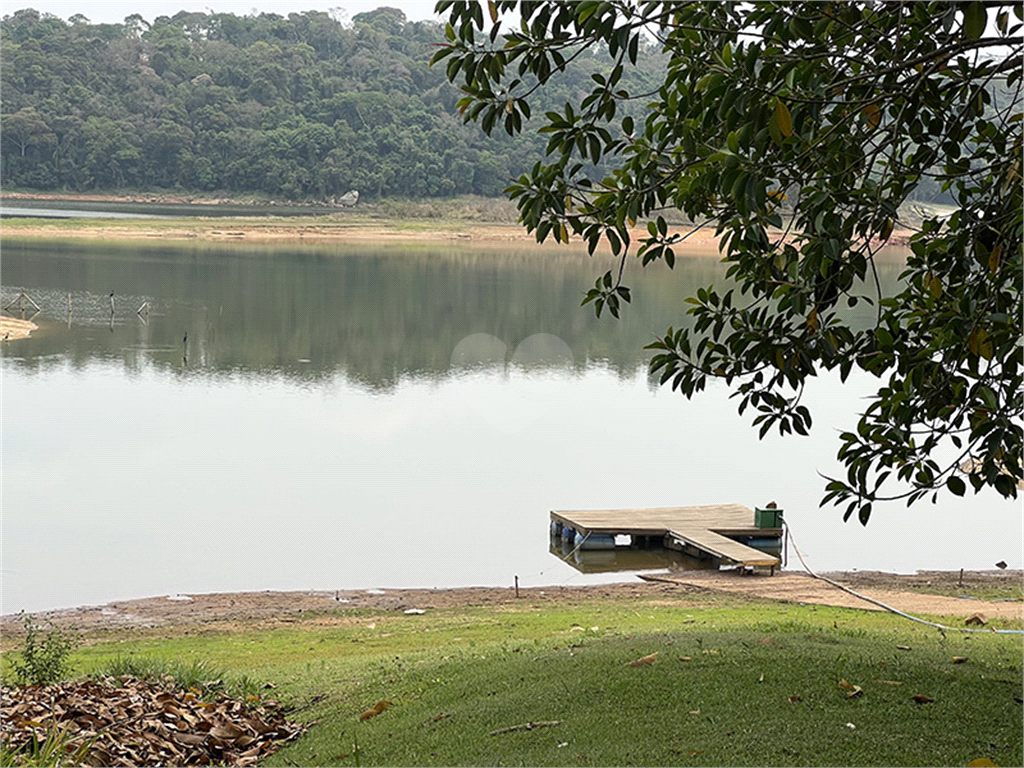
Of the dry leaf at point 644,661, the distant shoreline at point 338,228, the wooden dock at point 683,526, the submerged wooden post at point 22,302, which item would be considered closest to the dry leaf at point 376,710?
the dry leaf at point 644,661

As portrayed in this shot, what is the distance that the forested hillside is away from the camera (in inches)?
2098

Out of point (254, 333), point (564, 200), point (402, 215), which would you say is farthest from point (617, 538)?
point (402, 215)

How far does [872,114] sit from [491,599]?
10.4 metres

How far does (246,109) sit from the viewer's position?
213 ft

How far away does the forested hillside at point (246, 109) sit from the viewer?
53.3m

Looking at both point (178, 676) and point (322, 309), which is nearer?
point (178, 676)

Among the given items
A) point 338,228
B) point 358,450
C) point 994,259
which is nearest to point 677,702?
point 994,259

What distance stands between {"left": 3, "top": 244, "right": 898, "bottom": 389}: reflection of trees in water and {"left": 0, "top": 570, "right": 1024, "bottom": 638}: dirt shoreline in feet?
55.0

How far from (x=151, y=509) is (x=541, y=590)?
22.6ft

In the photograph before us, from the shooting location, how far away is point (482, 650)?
9250 millimetres

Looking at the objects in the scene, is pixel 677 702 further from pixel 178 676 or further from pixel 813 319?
pixel 178 676

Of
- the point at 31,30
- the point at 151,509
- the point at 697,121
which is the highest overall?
the point at 31,30

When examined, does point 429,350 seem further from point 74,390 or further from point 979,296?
point 979,296

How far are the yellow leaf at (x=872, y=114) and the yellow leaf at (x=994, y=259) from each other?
690 mm
